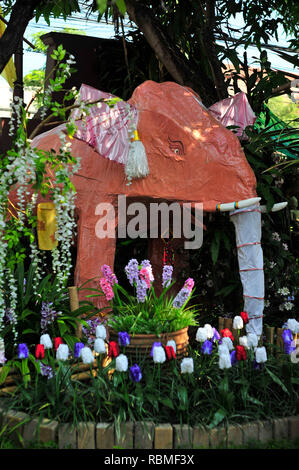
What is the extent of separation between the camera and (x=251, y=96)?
6062 millimetres

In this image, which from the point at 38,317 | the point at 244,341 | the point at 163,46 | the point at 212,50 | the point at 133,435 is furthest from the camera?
the point at 212,50

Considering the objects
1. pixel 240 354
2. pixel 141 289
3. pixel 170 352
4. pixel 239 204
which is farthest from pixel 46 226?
pixel 240 354

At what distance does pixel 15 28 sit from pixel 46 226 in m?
1.42

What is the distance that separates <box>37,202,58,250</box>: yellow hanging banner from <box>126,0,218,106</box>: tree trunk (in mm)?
2406

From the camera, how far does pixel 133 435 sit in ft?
9.20

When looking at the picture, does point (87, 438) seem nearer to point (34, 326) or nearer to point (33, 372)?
point (33, 372)

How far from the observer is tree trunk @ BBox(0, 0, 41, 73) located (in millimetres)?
3254

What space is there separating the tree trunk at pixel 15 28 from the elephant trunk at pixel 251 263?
Result: 1.84m

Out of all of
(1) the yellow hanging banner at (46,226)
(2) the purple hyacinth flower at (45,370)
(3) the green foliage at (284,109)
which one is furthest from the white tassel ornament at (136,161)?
(3) the green foliage at (284,109)

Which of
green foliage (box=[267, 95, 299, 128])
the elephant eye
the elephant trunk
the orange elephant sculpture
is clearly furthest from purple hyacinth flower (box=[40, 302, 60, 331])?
green foliage (box=[267, 95, 299, 128])

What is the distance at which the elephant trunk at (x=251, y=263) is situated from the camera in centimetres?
412

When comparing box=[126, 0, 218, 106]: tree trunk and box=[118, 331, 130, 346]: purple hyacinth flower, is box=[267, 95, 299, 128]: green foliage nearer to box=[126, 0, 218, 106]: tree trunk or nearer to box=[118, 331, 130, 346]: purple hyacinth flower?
box=[126, 0, 218, 106]: tree trunk

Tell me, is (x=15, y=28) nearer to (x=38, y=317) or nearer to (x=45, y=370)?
(x=38, y=317)
